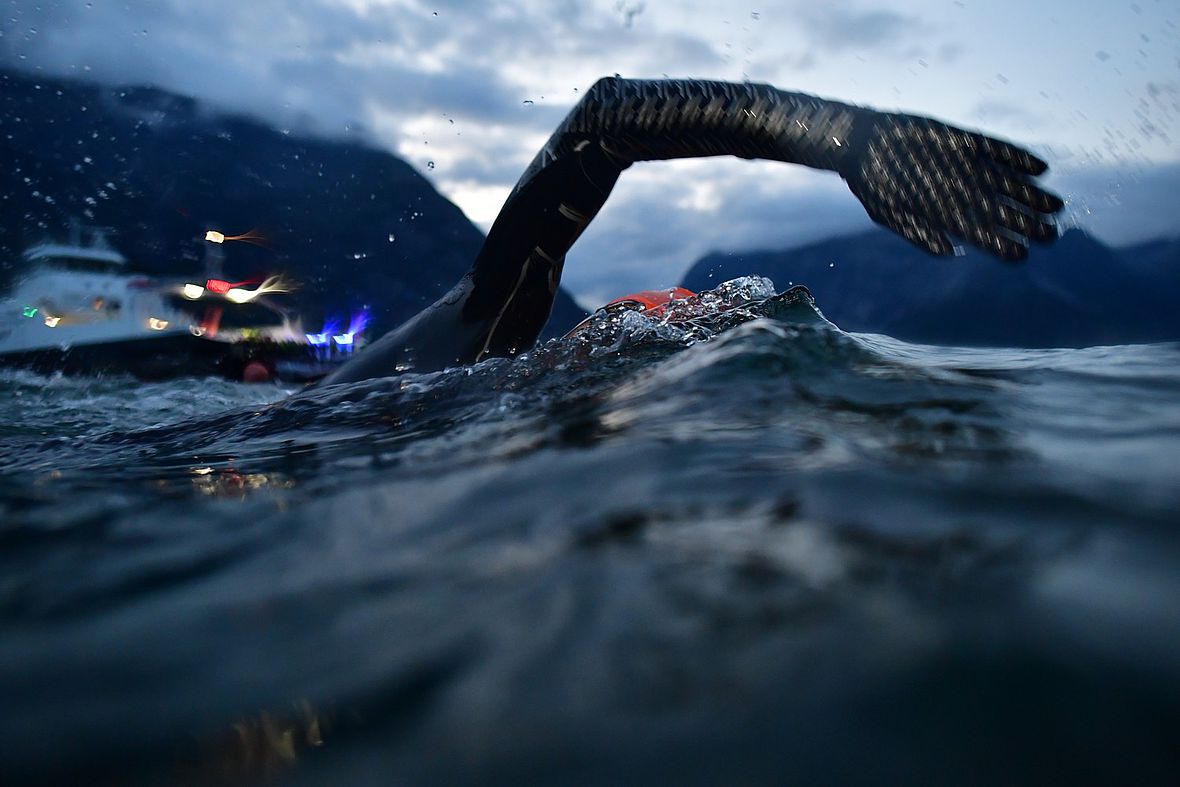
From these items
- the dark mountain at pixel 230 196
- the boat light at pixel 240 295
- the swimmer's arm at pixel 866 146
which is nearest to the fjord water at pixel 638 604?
the swimmer's arm at pixel 866 146

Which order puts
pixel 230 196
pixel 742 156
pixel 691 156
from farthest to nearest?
1. pixel 230 196
2. pixel 691 156
3. pixel 742 156

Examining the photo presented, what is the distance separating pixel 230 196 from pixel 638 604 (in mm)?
102151

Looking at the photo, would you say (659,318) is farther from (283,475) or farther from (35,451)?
(35,451)

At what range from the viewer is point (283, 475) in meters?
1.62

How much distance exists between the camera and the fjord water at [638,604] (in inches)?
21.8

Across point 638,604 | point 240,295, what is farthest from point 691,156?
point 240,295

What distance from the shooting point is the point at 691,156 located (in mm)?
3480

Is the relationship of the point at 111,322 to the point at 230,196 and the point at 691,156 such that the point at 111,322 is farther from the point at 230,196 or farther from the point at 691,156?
the point at 230,196

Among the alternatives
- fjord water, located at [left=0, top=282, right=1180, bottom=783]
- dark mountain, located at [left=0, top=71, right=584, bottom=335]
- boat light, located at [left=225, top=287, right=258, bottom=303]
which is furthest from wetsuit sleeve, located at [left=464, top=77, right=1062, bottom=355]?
dark mountain, located at [left=0, top=71, right=584, bottom=335]

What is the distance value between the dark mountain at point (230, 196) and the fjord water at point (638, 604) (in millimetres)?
79202

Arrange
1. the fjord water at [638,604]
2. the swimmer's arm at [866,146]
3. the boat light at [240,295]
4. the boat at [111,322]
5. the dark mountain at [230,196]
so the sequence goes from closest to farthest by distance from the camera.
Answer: the fjord water at [638,604]
the swimmer's arm at [866,146]
the boat at [111,322]
the boat light at [240,295]
the dark mountain at [230,196]

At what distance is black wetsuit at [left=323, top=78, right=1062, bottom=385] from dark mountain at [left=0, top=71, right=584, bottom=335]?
76.7m

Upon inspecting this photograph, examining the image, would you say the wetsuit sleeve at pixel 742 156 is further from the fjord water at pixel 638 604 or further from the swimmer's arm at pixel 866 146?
the fjord water at pixel 638 604

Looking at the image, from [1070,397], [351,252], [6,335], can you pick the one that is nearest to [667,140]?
[1070,397]
